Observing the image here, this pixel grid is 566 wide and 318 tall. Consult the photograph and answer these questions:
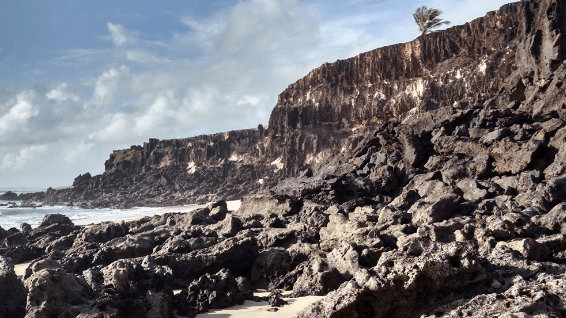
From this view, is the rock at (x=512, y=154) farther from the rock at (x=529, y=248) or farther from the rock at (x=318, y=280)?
the rock at (x=318, y=280)

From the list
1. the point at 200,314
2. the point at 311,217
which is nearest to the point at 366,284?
the point at 200,314

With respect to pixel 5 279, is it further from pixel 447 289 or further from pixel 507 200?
pixel 507 200

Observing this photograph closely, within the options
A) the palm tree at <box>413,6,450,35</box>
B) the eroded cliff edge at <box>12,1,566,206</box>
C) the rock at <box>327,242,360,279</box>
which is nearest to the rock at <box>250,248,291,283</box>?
the rock at <box>327,242,360,279</box>

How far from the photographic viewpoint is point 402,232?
10062mm

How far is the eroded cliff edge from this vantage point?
80.2 ft

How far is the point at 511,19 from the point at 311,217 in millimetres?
28296

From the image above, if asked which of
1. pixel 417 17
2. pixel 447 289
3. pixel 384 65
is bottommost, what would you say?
pixel 447 289

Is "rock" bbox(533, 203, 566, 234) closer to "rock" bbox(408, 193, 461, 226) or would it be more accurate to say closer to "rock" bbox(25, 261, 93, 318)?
"rock" bbox(408, 193, 461, 226)

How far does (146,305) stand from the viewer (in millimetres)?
7043

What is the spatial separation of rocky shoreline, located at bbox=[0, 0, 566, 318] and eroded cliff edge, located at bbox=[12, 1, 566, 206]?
205mm

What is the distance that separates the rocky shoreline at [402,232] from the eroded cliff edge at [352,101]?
0.67 ft

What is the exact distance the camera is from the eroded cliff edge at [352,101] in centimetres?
2445

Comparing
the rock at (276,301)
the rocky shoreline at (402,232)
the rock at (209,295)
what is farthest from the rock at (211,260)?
the rock at (276,301)

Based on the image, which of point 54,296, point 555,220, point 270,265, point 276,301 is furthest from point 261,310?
point 555,220
